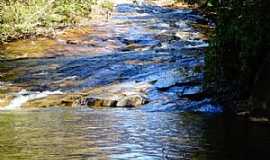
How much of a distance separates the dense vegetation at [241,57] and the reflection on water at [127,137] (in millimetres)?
1702

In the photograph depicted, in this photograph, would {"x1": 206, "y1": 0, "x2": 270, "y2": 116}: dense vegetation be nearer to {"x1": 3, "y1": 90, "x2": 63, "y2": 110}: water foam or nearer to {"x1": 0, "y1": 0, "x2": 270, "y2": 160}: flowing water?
{"x1": 0, "y1": 0, "x2": 270, "y2": 160}: flowing water

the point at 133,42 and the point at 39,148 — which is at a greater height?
the point at 39,148

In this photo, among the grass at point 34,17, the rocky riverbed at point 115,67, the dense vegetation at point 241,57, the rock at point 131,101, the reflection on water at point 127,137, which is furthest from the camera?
the grass at point 34,17

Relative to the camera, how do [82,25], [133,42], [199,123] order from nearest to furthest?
[199,123]
[133,42]
[82,25]

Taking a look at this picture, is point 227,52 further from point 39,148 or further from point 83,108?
point 39,148

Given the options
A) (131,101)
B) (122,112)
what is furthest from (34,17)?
(122,112)

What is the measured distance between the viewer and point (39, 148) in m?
10.8

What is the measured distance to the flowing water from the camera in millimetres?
10578

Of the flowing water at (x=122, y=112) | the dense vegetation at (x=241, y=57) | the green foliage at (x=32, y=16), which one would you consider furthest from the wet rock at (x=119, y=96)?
the green foliage at (x=32, y=16)

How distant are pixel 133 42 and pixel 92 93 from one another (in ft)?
45.6

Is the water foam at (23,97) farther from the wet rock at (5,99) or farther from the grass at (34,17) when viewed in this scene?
the grass at (34,17)

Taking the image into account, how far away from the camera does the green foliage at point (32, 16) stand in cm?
3344

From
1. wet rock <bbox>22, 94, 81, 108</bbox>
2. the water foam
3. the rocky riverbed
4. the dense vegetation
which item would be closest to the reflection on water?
the dense vegetation

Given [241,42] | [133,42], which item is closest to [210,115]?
[241,42]
